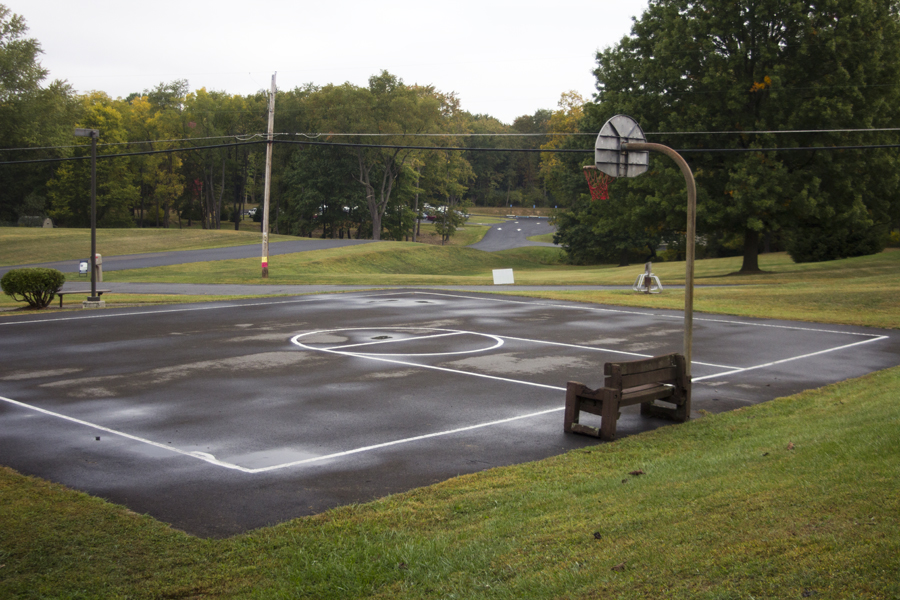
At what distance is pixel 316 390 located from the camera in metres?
11.8

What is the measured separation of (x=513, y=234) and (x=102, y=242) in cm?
5339

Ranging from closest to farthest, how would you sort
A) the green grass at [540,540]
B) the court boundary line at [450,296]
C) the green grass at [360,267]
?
the green grass at [540,540], the court boundary line at [450,296], the green grass at [360,267]

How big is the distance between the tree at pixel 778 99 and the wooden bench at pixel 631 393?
2578cm

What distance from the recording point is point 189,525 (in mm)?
6062

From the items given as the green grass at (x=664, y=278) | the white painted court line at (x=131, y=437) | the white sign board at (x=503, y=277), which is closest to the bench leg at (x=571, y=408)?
the white painted court line at (x=131, y=437)

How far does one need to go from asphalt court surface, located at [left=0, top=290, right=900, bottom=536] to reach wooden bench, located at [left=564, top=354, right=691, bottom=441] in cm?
32

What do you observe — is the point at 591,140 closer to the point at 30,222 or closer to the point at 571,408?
the point at 571,408

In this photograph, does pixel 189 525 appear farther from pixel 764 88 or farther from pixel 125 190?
pixel 125 190

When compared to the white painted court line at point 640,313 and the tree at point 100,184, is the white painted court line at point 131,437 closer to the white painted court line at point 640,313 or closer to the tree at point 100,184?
the white painted court line at point 640,313

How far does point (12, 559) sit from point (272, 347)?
10785mm

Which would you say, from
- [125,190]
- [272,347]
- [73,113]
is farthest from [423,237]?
[272,347]

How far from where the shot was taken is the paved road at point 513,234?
84425mm

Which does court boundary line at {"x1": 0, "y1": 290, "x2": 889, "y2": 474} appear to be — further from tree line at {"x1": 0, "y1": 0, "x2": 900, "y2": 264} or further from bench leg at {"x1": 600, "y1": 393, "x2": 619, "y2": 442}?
tree line at {"x1": 0, "y1": 0, "x2": 900, "y2": 264}

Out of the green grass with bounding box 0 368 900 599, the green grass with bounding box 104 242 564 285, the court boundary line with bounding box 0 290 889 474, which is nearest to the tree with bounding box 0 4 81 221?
the green grass with bounding box 104 242 564 285
